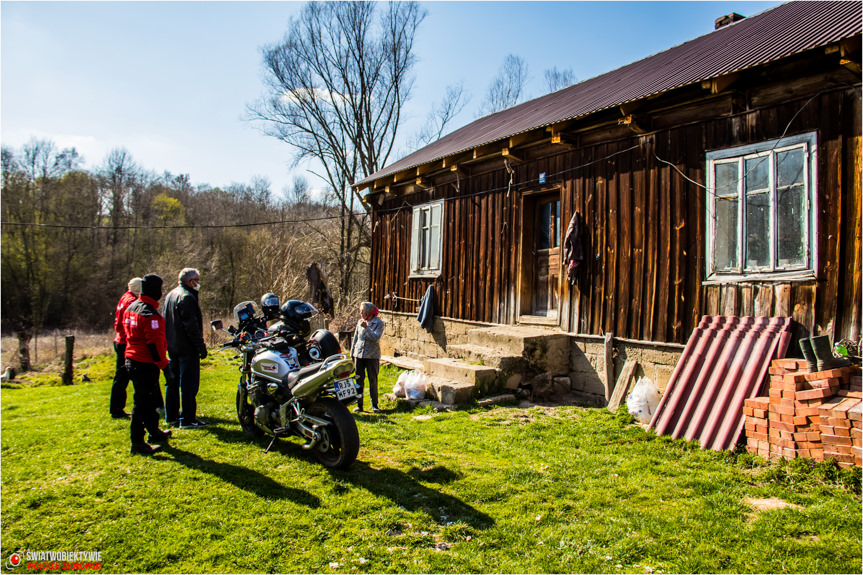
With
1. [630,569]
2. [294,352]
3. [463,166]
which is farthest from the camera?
[463,166]

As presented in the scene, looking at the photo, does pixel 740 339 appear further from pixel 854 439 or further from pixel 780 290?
pixel 854 439

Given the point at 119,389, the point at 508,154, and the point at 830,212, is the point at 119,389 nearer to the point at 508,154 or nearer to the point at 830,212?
the point at 508,154

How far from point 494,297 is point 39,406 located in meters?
8.12

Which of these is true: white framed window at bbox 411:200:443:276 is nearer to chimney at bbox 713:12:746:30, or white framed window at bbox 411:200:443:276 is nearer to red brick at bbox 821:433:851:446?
chimney at bbox 713:12:746:30

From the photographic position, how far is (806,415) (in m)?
4.58

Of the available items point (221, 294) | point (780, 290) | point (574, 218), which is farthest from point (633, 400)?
point (221, 294)

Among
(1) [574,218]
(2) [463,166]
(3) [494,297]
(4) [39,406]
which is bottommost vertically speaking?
(4) [39,406]

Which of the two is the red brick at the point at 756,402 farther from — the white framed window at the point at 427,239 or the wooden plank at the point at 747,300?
the white framed window at the point at 427,239

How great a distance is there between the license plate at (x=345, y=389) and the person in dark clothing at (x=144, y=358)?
6.92 feet

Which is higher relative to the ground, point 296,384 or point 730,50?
point 730,50

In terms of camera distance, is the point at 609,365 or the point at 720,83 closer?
the point at 720,83

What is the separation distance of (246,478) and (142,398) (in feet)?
5.48

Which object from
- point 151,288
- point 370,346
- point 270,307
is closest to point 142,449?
point 151,288

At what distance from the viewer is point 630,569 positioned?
10.1ft
